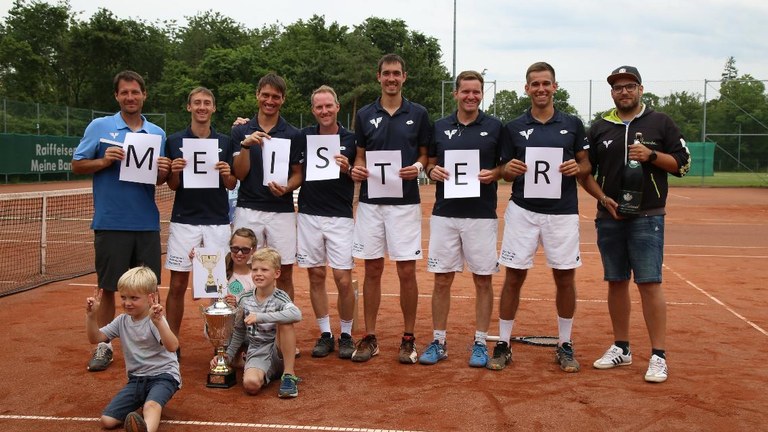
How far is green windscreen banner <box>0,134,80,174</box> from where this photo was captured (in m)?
27.7

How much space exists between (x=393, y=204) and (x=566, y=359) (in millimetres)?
1855

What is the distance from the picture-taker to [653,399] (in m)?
5.36

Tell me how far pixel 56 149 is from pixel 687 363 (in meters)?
29.2

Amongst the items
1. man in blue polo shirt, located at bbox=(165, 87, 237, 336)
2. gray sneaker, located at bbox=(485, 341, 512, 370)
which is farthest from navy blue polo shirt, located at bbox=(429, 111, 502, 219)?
man in blue polo shirt, located at bbox=(165, 87, 237, 336)

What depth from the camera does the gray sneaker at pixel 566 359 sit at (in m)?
6.06

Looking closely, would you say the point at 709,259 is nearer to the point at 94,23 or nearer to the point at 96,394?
the point at 96,394

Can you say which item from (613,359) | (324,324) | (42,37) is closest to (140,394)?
(324,324)

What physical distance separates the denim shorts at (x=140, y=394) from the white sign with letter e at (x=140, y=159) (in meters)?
1.71

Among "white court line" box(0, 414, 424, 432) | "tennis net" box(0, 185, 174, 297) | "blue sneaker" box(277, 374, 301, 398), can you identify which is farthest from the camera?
"tennis net" box(0, 185, 174, 297)

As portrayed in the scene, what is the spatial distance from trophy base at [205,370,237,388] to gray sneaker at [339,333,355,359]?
1.12m

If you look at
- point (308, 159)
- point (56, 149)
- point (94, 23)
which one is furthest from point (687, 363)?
point (94, 23)

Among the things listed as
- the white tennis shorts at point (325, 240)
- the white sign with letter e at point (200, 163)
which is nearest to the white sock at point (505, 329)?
the white tennis shorts at point (325, 240)

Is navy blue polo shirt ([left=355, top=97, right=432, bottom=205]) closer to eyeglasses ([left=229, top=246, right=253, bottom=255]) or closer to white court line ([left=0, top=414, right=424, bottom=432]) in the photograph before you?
eyeglasses ([left=229, top=246, right=253, bottom=255])

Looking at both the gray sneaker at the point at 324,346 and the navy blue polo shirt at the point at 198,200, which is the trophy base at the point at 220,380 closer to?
the gray sneaker at the point at 324,346
